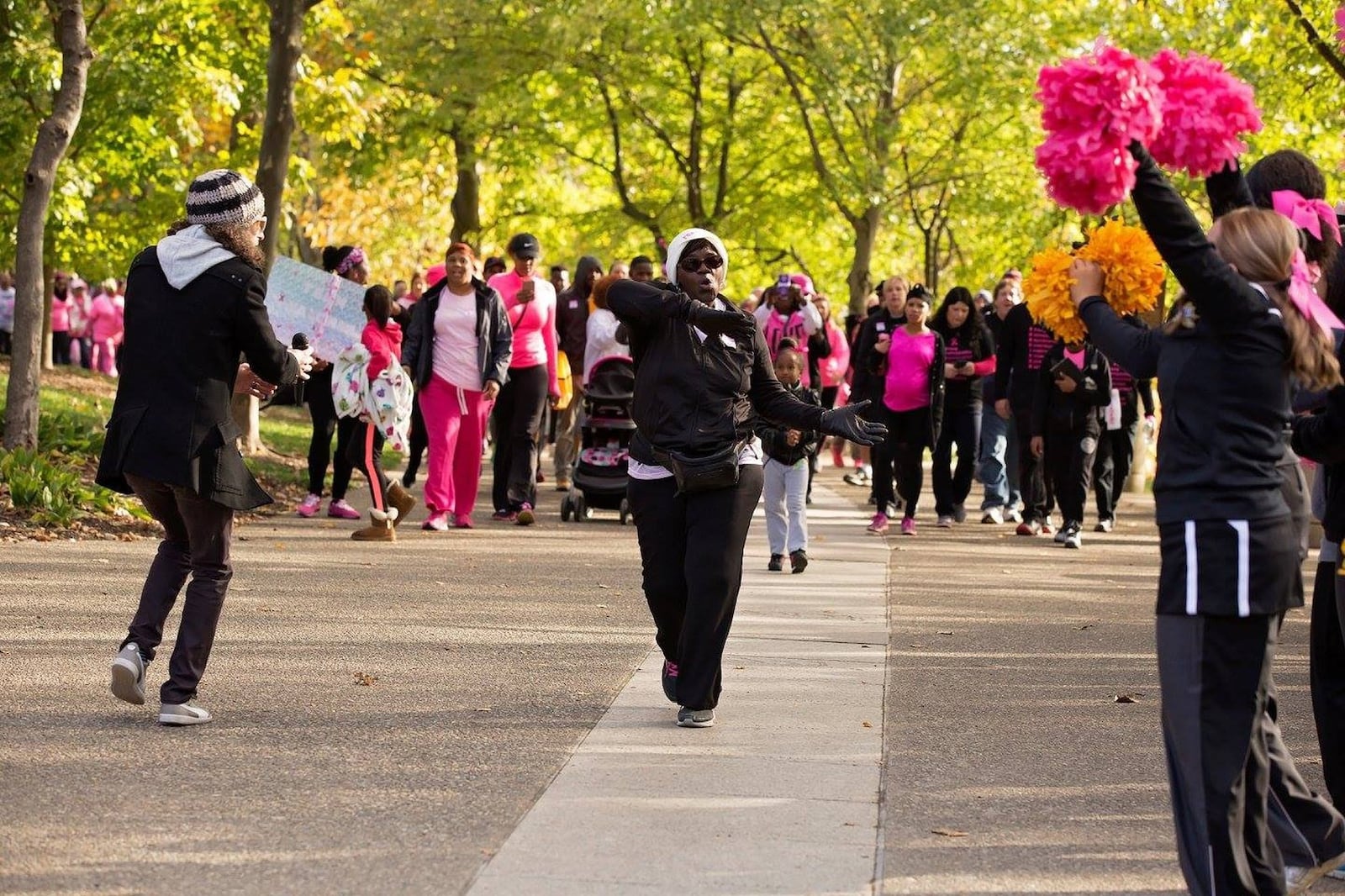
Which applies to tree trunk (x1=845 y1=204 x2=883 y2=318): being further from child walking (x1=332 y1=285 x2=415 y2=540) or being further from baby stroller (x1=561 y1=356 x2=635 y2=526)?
child walking (x1=332 y1=285 x2=415 y2=540)

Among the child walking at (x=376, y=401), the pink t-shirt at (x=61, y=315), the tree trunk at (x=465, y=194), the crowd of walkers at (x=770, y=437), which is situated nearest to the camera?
the crowd of walkers at (x=770, y=437)

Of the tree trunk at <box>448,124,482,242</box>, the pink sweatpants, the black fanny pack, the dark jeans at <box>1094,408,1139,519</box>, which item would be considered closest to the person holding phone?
the dark jeans at <box>1094,408,1139,519</box>

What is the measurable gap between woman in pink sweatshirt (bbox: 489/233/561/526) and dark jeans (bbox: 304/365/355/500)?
125 centimetres

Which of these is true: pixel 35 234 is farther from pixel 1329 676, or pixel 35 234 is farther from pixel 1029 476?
pixel 1329 676

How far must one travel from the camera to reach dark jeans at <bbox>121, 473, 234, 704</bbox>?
7344 millimetres

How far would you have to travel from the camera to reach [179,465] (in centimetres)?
724

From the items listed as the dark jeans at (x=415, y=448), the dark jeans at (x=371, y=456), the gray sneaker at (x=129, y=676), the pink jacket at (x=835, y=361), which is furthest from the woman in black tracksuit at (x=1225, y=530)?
the pink jacket at (x=835, y=361)

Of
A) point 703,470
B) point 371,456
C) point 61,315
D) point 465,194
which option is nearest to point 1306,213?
point 703,470

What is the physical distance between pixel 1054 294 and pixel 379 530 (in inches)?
355

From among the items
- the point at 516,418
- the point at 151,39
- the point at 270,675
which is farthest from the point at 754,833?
the point at 151,39

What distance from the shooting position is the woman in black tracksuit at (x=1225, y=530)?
4949 millimetres

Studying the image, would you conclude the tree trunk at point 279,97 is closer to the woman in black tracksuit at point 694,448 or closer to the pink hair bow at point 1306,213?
the woman in black tracksuit at point 694,448

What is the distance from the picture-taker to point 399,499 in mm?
14602

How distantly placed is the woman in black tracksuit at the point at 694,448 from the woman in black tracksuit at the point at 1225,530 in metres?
2.73
